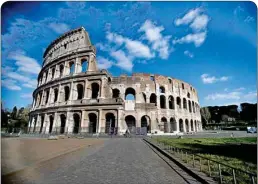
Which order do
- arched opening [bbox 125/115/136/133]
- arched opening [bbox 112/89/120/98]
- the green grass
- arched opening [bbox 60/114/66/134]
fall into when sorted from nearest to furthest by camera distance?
the green grass → arched opening [bbox 60/114/66/134] → arched opening [bbox 125/115/136/133] → arched opening [bbox 112/89/120/98]

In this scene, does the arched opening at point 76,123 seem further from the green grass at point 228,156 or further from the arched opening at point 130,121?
the green grass at point 228,156

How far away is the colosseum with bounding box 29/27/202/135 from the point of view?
24781 mm

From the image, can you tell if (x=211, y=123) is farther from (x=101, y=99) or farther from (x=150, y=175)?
(x=150, y=175)

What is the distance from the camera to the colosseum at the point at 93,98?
2478cm

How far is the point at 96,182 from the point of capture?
3.94 metres

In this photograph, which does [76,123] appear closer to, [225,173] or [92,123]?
[92,123]

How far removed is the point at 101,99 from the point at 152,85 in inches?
412

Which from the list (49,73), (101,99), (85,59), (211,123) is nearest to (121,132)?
(101,99)

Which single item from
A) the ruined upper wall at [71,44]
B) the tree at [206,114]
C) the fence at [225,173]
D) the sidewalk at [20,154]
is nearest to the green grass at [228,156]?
the fence at [225,173]

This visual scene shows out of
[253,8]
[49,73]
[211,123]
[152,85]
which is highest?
[49,73]

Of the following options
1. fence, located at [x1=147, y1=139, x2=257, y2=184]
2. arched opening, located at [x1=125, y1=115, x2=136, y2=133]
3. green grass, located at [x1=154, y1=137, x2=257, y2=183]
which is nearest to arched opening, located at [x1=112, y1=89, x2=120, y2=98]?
arched opening, located at [x1=125, y1=115, x2=136, y2=133]

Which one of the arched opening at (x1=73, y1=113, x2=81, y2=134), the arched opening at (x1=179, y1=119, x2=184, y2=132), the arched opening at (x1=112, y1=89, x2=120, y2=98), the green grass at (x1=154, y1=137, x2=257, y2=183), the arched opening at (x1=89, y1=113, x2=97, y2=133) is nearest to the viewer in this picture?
the green grass at (x1=154, y1=137, x2=257, y2=183)

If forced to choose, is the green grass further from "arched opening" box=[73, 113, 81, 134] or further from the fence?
"arched opening" box=[73, 113, 81, 134]

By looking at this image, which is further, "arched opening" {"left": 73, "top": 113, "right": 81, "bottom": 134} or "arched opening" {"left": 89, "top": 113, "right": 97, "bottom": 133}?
"arched opening" {"left": 73, "top": 113, "right": 81, "bottom": 134}
